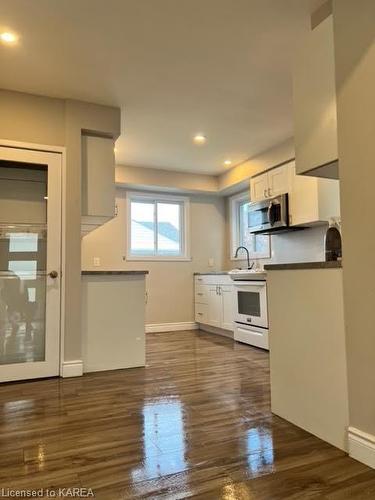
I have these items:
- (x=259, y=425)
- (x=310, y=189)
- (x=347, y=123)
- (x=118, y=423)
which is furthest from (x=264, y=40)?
(x=118, y=423)

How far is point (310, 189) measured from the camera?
412cm

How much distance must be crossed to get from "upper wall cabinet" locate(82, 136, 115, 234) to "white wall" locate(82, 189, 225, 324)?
1950mm

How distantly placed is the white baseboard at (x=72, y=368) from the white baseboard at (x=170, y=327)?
2460 millimetres

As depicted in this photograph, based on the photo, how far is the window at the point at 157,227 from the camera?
19.3 feet

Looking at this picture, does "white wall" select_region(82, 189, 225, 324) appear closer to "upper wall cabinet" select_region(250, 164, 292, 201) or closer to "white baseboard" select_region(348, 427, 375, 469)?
"upper wall cabinet" select_region(250, 164, 292, 201)

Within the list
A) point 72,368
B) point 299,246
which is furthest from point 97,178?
point 299,246

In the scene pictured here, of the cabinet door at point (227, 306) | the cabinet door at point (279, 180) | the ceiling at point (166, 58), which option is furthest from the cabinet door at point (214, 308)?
the ceiling at point (166, 58)

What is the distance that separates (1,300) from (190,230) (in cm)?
355

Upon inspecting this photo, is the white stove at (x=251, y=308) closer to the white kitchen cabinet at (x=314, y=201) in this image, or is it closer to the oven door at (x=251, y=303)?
the oven door at (x=251, y=303)

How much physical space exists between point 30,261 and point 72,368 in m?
1.02

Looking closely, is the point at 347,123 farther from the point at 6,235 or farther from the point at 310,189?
the point at 6,235

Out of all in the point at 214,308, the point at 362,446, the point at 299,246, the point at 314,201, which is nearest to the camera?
the point at 362,446

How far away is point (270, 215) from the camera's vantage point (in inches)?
181

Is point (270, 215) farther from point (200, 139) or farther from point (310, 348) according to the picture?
point (310, 348)
